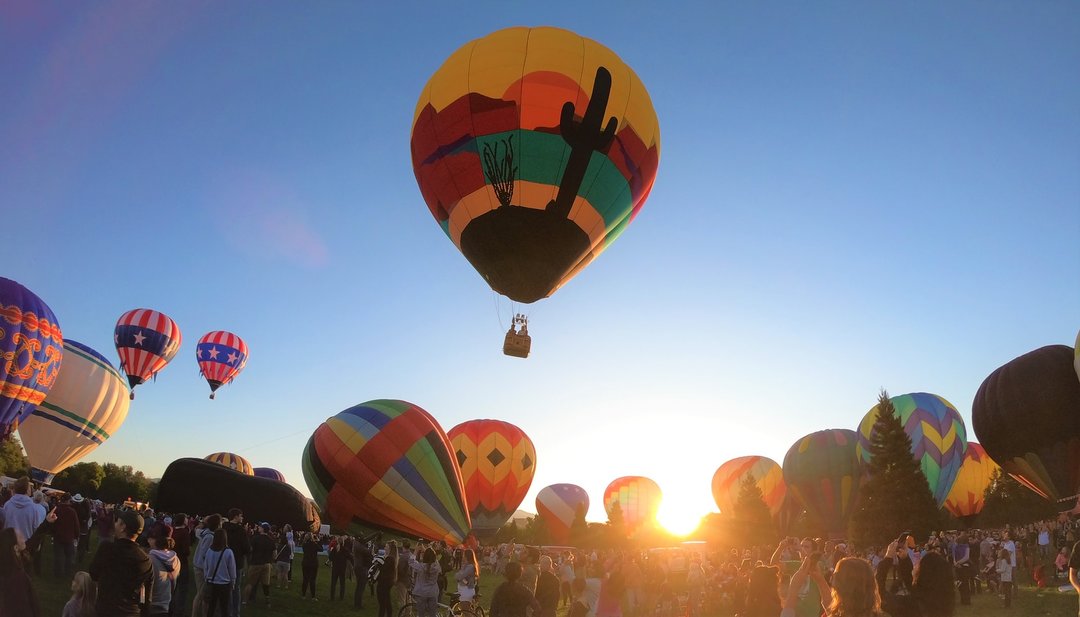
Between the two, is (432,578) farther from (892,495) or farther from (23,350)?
(892,495)

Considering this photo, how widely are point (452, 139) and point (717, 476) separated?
44.5 m

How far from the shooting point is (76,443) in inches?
1136

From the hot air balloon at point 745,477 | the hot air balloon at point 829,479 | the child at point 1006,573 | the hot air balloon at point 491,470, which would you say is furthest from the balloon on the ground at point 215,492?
the hot air balloon at point 745,477

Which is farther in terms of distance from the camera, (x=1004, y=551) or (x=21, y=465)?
(x=21, y=465)

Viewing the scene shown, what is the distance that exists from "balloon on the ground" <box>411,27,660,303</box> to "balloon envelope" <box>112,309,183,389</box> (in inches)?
1036

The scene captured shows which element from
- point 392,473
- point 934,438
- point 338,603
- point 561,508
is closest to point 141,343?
point 392,473

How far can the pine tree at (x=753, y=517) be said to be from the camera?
45906 mm

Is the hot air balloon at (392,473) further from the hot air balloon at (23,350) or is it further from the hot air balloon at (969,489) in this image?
the hot air balloon at (969,489)

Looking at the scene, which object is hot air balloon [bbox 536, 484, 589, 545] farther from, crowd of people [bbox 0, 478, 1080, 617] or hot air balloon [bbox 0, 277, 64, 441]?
hot air balloon [bbox 0, 277, 64, 441]

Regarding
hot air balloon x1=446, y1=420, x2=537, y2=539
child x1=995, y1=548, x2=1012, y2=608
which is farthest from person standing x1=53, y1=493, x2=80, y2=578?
hot air balloon x1=446, y1=420, x2=537, y2=539

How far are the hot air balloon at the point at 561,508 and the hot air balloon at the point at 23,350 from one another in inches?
1473

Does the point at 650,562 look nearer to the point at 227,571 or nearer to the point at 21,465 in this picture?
the point at 227,571

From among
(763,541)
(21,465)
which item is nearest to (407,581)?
(763,541)

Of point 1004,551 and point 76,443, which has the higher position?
point 76,443
